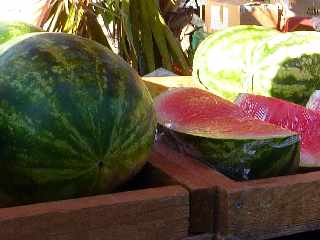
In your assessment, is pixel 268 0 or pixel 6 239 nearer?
pixel 6 239

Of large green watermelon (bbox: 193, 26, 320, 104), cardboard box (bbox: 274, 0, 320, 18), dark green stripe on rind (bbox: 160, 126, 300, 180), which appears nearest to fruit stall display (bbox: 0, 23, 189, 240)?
dark green stripe on rind (bbox: 160, 126, 300, 180)

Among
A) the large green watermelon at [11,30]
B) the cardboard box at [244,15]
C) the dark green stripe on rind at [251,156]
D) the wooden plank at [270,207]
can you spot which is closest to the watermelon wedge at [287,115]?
the dark green stripe on rind at [251,156]

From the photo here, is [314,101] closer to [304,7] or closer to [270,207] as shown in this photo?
[270,207]

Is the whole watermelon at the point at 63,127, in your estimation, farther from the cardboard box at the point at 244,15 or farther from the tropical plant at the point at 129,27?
the cardboard box at the point at 244,15

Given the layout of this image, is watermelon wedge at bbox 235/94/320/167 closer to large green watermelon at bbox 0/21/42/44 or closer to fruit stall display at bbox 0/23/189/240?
fruit stall display at bbox 0/23/189/240

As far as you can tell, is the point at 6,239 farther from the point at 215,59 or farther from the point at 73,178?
the point at 215,59

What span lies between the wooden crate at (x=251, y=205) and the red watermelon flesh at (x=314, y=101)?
19.9 inches

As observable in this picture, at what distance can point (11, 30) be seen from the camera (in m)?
1.39

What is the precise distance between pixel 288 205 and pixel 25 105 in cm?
48

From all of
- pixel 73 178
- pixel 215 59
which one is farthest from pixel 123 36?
pixel 73 178

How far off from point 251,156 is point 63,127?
1.26ft

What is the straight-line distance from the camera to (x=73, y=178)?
3.25 ft

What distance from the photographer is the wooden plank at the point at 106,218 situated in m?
0.85

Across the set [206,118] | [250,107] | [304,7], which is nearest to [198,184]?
[206,118]
